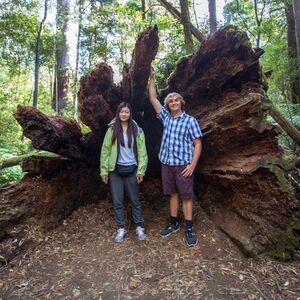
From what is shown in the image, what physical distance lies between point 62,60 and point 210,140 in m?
10.8

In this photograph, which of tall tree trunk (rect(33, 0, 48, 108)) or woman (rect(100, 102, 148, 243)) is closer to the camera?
woman (rect(100, 102, 148, 243))

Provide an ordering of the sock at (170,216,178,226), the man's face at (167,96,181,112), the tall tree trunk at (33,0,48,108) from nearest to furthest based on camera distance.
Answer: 1. the man's face at (167,96,181,112)
2. the sock at (170,216,178,226)
3. the tall tree trunk at (33,0,48,108)

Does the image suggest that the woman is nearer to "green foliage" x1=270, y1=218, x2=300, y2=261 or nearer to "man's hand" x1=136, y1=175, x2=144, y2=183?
"man's hand" x1=136, y1=175, x2=144, y2=183

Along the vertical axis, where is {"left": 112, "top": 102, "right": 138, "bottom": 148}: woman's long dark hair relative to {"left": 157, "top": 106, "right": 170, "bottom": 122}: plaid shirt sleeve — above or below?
below

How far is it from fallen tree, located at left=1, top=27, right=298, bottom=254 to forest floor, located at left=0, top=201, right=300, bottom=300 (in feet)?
1.09

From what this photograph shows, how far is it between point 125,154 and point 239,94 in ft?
6.53

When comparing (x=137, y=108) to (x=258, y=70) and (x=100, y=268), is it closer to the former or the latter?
(x=258, y=70)

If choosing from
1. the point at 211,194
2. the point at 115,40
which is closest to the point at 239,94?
→ the point at 211,194

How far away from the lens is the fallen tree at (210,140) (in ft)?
14.9

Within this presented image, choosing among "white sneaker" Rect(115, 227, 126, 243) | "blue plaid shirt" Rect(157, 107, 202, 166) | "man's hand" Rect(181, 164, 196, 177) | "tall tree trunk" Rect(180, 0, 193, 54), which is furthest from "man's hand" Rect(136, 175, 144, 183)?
"tall tree trunk" Rect(180, 0, 193, 54)

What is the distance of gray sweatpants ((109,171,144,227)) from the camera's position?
4965mm

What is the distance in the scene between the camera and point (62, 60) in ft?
46.0

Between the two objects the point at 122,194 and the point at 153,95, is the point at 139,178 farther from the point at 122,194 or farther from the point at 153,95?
the point at 153,95

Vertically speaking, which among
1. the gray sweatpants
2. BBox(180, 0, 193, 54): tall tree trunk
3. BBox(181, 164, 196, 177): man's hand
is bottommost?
the gray sweatpants
